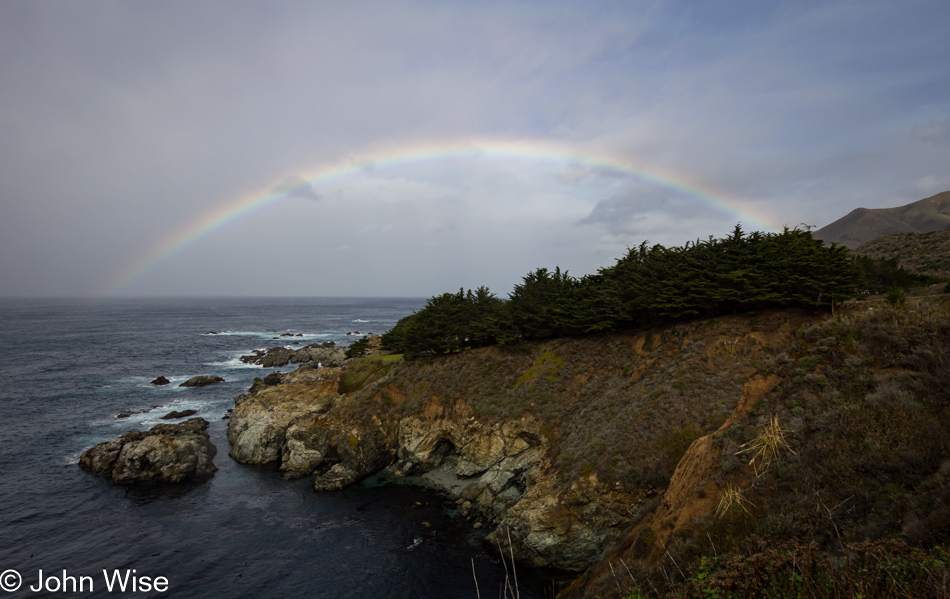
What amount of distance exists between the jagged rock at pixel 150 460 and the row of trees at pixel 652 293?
20.7 meters

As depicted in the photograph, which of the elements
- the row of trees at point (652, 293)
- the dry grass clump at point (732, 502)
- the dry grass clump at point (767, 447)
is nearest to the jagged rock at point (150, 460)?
the row of trees at point (652, 293)

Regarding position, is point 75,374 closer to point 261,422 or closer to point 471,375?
point 261,422

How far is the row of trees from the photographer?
25.8 m

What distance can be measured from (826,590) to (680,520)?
8565 mm

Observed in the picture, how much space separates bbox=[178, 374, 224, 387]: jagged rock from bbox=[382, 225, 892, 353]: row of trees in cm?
3571

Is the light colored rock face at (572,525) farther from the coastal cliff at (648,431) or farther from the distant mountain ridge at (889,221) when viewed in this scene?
the distant mountain ridge at (889,221)

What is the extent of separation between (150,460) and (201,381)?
34.4 m

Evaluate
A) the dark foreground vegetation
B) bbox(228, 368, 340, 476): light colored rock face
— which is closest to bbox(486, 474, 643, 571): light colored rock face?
the dark foreground vegetation

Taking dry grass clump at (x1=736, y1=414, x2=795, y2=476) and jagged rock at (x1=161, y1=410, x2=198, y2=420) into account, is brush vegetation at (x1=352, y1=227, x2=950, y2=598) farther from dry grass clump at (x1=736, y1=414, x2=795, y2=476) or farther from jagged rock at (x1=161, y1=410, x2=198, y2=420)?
jagged rock at (x1=161, y1=410, x2=198, y2=420)

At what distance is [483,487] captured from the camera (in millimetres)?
29422

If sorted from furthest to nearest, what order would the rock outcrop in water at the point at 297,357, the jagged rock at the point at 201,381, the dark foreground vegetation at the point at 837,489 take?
the rock outcrop in water at the point at 297,357, the jagged rock at the point at 201,381, the dark foreground vegetation at the point at 837,489

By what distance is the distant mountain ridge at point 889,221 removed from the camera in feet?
342

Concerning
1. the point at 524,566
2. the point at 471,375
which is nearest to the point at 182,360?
the point at 471,375

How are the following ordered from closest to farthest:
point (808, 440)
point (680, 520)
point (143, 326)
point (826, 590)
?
point (826, 590) < point (808, 440) < point (680, 520) < point (143, 326)
